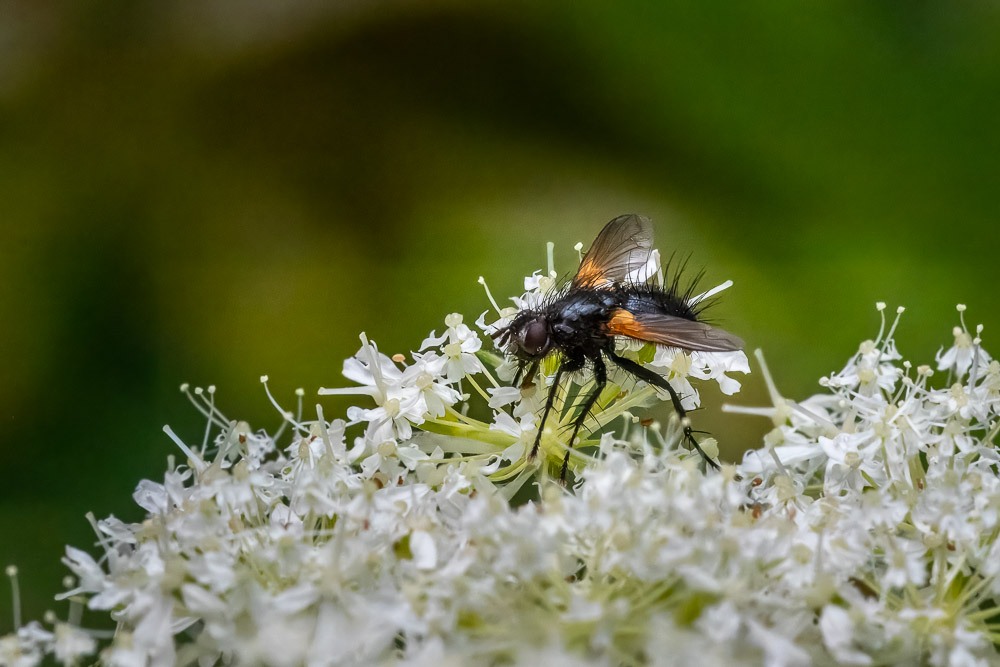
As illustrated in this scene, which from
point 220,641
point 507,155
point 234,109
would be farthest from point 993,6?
point 220,641

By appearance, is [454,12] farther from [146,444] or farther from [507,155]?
[146,444]

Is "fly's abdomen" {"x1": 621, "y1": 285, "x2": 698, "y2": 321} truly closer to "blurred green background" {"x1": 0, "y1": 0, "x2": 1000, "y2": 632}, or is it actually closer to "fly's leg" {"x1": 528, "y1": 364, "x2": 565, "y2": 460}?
"fly's leg" {"x1": 528, "y1": 364, "x2": 565, "y2": 460}

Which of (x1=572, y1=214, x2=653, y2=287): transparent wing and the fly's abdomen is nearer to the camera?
the fly's abdomen

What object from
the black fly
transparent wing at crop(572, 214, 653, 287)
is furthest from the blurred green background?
the black fly

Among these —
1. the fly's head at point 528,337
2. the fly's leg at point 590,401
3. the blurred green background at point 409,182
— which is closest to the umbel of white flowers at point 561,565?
the fly's leg at point 590,401

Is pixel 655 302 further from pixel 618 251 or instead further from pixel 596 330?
pixel 618 251
